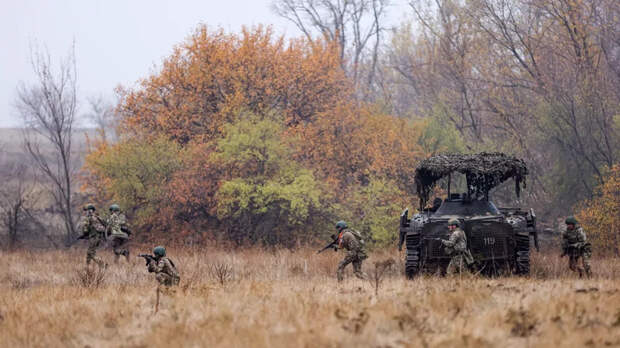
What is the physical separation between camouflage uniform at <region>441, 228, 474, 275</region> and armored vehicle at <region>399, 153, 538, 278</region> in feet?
1.01

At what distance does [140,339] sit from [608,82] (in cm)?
2501

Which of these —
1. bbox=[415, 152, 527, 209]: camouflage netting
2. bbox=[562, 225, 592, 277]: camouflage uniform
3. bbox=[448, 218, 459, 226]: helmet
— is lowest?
bbox=[562, 225, 592, 277]: camouflage uniform

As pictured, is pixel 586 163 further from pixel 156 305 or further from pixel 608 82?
pixel 156 305

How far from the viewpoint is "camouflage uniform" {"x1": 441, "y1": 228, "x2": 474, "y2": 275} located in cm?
1218

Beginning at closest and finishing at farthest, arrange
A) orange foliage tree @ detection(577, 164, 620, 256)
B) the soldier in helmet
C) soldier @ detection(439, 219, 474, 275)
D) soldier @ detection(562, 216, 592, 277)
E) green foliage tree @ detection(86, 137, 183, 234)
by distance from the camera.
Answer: the soldier in helmet
soldier @ detection(439, 219, 474, 275)
soldier @ detection(562, 216, 592, 277)
orange foliage tree @ detection(577, 164, 620, 256)
green foliage tree @ detection(86, 137, 183, 234)

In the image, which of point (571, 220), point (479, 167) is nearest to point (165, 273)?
point (479, 167)

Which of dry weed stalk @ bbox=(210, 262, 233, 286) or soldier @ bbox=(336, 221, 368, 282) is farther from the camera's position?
soldier @ bbox=(336, 221, 368, 282)

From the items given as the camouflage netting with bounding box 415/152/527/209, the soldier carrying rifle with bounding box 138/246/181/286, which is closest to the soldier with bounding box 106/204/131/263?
the soldier carrying rifle with bounding box 138/246/181/286

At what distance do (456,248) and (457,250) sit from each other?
6 cm

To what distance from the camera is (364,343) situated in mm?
6367

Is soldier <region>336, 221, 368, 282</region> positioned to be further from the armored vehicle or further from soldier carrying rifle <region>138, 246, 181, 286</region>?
soldier carrying rifle <region>138, 246, 181, 286</region>

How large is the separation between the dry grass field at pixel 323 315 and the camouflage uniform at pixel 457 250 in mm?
643

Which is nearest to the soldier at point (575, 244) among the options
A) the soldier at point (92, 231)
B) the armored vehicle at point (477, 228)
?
the armored vehicle at point (477, 228)

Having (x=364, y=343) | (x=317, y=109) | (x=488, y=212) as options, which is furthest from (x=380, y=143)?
(x=364, y=343)
